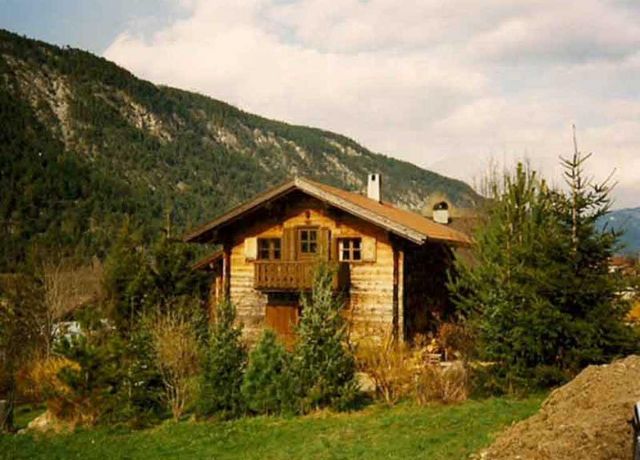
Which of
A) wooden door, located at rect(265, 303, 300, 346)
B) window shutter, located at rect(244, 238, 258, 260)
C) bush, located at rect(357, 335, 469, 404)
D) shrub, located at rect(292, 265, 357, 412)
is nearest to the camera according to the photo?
bush, located at rect(357, 335, 469, 404)

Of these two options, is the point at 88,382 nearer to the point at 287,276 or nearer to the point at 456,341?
the point at 287,276

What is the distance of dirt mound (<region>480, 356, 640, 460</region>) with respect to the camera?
898 cm

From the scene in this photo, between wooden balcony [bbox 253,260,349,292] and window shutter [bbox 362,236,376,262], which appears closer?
wooden balcony [bbox 253,260,349,292]

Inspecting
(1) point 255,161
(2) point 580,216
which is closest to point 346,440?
(2) point 580,216

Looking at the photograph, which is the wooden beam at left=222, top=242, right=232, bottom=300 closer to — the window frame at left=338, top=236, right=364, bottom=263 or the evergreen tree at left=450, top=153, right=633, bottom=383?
the window frame at left=338, top=236, right=364, bottom=263

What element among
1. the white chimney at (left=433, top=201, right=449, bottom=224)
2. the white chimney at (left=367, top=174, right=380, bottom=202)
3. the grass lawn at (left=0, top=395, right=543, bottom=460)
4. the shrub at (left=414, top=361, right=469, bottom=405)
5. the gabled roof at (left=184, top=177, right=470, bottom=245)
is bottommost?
the grass lawn at (left=0, top=395, right=543, bottom=460)

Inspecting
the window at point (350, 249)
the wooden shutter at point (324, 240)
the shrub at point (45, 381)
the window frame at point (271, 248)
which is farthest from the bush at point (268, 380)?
the window frame at point (271, 248)

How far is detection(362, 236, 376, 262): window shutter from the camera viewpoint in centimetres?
2608

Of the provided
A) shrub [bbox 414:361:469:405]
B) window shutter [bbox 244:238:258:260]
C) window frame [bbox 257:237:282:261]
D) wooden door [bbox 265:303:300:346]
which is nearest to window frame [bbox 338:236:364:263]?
window frame [bbox 257:237:282:261]

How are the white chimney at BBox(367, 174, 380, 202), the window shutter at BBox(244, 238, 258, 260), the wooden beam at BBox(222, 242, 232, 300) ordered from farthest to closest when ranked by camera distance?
the white chimney at BBox(367, 174, 380, 202) < the wooden beam at BBox(222, 242, 232, 300) < the window shutter at BBox(244, 238, 258, 260)

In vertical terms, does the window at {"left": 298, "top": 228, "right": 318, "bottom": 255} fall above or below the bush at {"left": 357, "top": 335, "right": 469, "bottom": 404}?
above

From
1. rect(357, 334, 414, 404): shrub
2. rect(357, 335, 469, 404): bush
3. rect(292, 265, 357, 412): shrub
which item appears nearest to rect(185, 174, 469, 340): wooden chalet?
rect(357, 335, 469, 404): bush

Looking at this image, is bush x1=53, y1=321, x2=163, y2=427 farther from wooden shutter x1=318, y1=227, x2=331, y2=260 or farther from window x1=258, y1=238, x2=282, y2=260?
window x1=258, y1=238, x2=282, y2=260

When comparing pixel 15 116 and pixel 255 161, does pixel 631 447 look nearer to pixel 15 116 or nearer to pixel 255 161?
pixel 15 116
